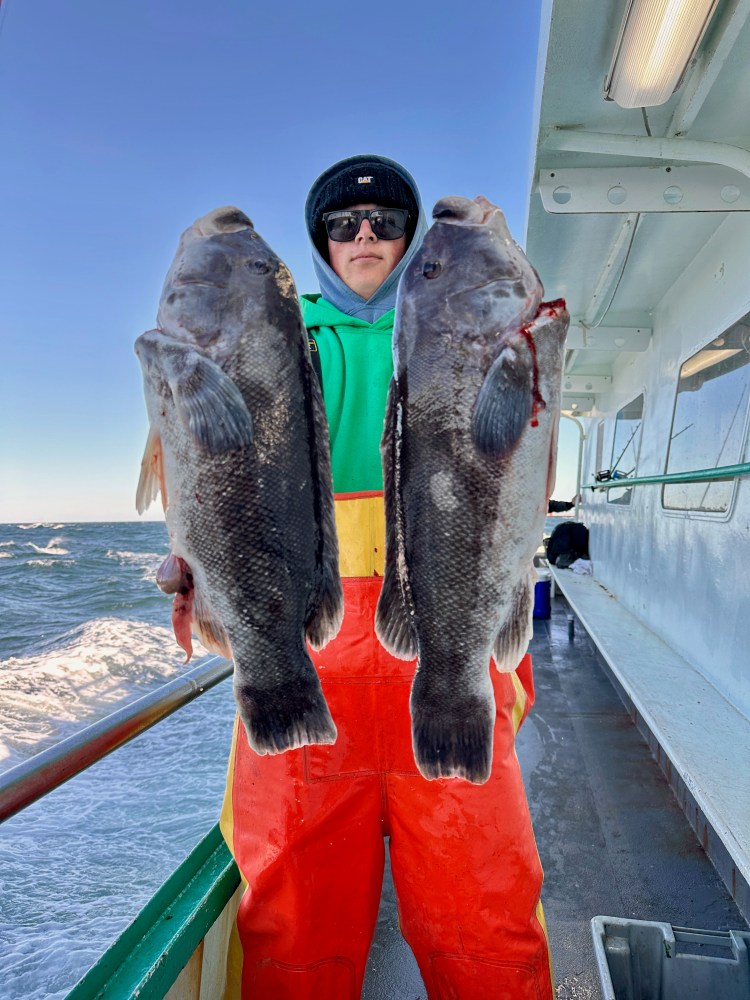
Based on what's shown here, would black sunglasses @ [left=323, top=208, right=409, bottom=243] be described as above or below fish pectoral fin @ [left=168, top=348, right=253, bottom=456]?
above

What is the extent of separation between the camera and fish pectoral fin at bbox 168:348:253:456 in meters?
1.57

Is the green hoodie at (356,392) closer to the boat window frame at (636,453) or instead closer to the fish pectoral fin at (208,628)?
the fish pectoral fin at (208,628)

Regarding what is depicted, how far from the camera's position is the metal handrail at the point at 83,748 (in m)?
1.67

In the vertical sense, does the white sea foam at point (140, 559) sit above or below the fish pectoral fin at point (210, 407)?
below

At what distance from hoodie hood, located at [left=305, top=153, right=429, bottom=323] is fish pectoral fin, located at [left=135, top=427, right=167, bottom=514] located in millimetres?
935

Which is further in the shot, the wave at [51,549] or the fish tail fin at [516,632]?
the wave at [51,549]

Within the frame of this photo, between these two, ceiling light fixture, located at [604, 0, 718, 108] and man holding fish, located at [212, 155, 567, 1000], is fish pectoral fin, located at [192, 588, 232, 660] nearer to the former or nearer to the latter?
man holding fish, located at [212, 155, 567, 1000]

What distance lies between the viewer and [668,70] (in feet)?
10.6

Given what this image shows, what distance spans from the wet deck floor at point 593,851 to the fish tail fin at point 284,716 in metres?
1.13

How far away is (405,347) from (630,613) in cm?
674

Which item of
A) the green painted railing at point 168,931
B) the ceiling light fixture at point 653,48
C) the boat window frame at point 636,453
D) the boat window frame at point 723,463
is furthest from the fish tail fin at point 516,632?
the boat window frame at point 636,453

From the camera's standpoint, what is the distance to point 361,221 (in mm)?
2230

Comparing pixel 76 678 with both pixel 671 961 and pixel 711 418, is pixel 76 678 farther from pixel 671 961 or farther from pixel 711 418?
pixel 671 961

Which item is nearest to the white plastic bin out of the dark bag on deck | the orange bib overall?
the orange bib overall
